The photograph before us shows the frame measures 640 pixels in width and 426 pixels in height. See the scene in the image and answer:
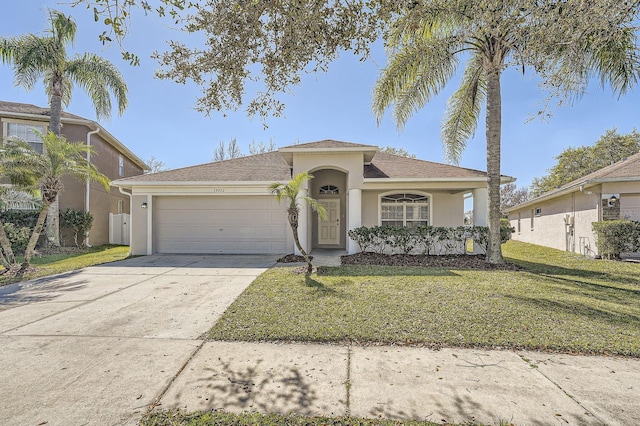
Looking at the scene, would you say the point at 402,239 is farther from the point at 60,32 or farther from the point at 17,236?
the point at 60,32

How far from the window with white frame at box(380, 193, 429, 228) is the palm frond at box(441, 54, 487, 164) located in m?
2.20

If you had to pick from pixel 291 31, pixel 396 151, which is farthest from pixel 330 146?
pixel 396 151

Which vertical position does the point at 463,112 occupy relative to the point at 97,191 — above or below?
above

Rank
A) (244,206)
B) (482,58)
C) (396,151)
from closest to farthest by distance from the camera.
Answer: (482,58) → (244,206) → (396,151)

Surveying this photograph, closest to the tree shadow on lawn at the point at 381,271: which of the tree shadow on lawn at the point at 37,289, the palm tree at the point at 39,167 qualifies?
the tree shadow on lawn at the point at 37,289

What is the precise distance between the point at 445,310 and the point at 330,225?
8903 millimetres

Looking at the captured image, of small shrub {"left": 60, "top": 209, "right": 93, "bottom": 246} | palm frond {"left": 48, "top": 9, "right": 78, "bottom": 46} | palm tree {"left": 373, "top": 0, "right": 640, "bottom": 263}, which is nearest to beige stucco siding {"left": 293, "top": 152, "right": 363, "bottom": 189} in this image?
palm tree {"left": 373, "top": 0, "right": 640, "bottom": 263}

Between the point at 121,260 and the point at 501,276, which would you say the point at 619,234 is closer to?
the point at 501,276

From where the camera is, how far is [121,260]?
33.8 feet

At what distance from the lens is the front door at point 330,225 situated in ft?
44.0

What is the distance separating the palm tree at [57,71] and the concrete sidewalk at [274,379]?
1236cm

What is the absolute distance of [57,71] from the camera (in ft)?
41.0

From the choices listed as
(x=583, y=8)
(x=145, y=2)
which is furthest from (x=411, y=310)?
(x=145, y=2)

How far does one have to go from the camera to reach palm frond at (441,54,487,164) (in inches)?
426
